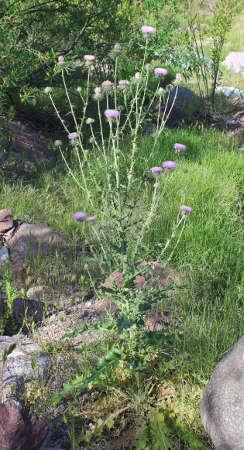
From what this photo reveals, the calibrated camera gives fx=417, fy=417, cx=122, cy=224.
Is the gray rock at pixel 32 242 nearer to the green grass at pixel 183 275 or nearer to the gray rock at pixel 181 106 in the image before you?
the green grass at pixel 183 275

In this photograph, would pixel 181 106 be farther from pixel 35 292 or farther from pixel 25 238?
pixel 35 292

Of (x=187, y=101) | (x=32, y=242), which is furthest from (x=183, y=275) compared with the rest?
→ (x=187, y=101)

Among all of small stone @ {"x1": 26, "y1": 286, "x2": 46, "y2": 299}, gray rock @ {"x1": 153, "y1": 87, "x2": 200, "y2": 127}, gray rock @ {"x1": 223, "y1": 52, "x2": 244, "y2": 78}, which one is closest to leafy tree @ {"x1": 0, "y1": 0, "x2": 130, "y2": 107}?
gray rock @ {"x1": 153, "y1": 87, "x2": 200, "y2": 127}

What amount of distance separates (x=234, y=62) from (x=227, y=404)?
929 cm

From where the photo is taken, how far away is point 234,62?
374 inches

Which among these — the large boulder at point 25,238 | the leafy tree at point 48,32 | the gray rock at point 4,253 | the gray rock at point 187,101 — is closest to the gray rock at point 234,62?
the gray rock at point 187,101

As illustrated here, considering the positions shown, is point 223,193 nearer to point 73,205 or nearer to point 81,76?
point 73,205

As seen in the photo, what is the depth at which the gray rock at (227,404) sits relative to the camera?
1.57 m

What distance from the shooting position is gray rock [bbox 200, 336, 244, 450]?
5.14 feet

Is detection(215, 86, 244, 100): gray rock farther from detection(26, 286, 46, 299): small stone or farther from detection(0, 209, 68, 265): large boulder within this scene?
detection(26, 286, 46, 299): small stone

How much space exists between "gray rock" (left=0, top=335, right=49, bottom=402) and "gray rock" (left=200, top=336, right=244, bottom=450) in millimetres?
810

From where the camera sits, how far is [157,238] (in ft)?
10.5

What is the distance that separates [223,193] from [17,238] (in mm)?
1856

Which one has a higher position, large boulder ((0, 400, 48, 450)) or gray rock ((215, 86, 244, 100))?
large boulder ((0, 400, 48, 450))
